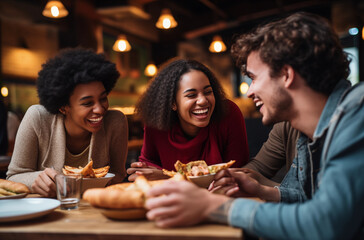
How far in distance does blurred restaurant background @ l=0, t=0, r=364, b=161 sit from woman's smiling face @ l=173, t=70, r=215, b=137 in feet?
2.05

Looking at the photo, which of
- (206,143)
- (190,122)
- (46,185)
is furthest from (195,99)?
(46,185)

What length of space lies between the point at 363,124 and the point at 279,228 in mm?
388

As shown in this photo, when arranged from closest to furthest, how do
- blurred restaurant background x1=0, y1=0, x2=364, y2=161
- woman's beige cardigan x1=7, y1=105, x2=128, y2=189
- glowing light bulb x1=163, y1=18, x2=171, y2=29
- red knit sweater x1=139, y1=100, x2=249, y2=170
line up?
1. woman's beige cardigan x1=7, y1=105, x2=128, y2=189
2. red knit sweater x1=139, y1=100, x2=249, y2=170
3. blurred restaurant background x1=0, y1=0, x2=364, y2=161
4. glowing light bulb x1=163, y1=18, x2=171, y2=29

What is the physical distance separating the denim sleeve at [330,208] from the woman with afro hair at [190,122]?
1181mm

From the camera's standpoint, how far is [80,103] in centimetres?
204

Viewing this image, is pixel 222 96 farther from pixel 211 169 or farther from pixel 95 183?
pixel 95 183

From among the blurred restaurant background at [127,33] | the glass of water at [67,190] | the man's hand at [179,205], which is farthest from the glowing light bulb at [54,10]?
the man's hand at [179,205]

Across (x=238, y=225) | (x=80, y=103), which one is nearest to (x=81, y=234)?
(x=238, y=225)

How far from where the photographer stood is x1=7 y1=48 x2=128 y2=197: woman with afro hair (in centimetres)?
204

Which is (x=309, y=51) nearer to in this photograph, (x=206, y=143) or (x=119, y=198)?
(x=119, y=198)

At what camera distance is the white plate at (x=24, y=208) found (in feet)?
3.61

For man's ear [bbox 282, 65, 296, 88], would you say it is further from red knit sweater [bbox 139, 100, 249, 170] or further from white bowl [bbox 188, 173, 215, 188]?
red knit sweater [bbox 139, 100, 249, 170]

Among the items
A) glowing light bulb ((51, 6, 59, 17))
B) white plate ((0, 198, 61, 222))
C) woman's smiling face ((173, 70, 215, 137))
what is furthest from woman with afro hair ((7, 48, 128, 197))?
glowing light bulb ((51, 6, 59, 17))

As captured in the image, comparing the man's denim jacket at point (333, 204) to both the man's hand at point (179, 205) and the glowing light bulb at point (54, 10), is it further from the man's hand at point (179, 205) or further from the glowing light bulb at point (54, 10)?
the glowing light bulb at point (54, 10)
